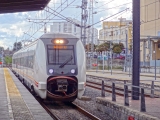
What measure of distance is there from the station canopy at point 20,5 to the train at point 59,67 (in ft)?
5.44

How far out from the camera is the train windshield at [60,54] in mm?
16219

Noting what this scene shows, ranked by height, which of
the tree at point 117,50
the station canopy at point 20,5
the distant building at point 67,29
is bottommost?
the station canopy at point 20,5

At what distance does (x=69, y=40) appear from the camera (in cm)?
1673

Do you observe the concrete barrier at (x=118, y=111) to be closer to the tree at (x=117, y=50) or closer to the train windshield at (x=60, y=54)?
the train windshield at (x=60, y=54)

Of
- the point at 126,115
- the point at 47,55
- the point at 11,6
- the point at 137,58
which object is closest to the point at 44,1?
the point at 11,6

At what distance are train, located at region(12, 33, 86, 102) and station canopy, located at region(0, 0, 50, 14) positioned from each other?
5.44ft

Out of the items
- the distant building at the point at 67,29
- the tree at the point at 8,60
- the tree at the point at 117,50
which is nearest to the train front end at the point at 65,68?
the distant building at the point at 67,29

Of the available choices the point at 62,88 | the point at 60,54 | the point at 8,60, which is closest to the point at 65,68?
the point at 60,54

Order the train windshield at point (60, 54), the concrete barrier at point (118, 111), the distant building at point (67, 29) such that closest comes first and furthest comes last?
the concrete barrier at point (118, 111) → the train windshield at point (60, 54) → the distant building at point (67, 29)

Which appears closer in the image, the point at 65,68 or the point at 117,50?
the point at 65,68

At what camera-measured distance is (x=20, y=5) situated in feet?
48.6

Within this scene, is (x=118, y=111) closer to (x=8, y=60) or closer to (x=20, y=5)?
(x=20, y=5)

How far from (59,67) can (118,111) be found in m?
4.52

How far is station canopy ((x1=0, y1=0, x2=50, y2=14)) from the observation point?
13812 millimetres
